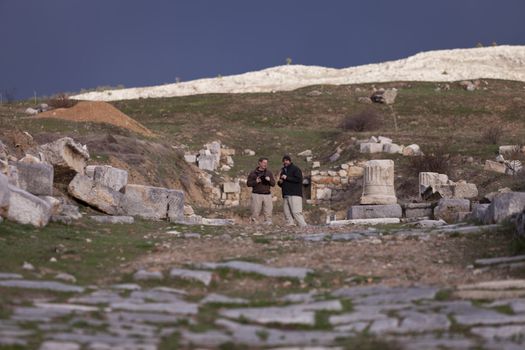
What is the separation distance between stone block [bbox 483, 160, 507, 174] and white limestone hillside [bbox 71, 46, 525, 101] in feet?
107

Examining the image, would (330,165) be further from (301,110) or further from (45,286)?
(45,286)

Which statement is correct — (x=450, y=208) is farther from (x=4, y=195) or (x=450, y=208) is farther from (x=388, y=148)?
(x=388, y=148)

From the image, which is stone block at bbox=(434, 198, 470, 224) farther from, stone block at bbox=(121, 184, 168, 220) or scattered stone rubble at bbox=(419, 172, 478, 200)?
stone block at bbox=(121, 184, 168, 220)

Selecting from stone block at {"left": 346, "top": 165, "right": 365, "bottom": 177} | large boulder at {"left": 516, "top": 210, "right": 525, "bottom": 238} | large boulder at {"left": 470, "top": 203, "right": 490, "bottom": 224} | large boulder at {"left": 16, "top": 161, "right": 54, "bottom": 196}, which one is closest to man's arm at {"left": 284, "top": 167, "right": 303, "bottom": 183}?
large boulder at {"left": 470, "top": 203, "right": 490, "bottom": 224}

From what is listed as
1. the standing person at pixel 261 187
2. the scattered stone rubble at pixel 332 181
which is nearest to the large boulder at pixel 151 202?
the standing person at pixel 261 187

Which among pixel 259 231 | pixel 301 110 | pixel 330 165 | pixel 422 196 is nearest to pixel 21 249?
pixel 259 231

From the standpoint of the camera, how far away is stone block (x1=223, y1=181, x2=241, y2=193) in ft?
120

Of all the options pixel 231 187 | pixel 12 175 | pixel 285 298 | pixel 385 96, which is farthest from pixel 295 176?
pixel 385 96

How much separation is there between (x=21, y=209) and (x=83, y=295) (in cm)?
534

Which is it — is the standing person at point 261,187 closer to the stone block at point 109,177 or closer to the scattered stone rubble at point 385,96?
the stone block at point 109,177

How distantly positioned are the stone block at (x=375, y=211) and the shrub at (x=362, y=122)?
25.2m

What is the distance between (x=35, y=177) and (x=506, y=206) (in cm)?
789

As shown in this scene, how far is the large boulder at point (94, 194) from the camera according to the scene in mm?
19844

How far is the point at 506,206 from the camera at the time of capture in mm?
16703
